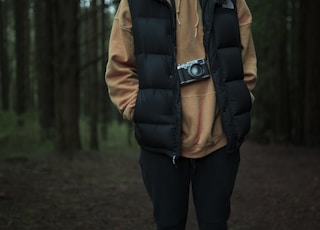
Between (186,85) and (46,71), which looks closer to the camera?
(186,85)

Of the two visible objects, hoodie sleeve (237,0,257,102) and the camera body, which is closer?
the camera body

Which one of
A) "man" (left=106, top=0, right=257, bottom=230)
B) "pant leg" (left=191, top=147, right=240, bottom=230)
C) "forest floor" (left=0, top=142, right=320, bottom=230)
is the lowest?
"forest floor" (left=0, top=142, right=320, bottom=230)

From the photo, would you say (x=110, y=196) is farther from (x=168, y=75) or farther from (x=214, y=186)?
(x=168, y=75)

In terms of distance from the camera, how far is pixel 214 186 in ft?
9.80

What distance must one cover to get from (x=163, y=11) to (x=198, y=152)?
855 mm

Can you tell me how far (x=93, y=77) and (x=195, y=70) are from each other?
486 inches

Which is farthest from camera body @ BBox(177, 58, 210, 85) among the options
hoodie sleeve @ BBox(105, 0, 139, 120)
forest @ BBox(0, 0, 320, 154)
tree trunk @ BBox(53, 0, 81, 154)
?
tree trunk @ BBox(53, 0, 81, 154)

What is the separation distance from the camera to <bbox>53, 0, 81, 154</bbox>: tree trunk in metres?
10.6

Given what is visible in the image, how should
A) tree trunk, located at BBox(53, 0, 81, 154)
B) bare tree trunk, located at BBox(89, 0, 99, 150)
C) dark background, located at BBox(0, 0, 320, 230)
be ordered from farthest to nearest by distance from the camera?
bare tree trunk, located at BBox(89, 0, 99, 150)
tree trunk, located at BBox(53, 0, 81, 154)
dark background, located at BBox(0, 0, 320, 230)

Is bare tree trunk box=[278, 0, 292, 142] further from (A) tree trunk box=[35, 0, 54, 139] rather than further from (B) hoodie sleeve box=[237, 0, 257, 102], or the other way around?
(B) hoodie sleeve box=[237, 0, 257, 102]

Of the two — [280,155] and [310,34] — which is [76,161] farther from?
[310,34]

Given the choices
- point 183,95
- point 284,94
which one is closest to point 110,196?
point 183,95

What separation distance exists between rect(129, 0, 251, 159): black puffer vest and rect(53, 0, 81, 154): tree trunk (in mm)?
7847

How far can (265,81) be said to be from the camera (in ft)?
63.4
